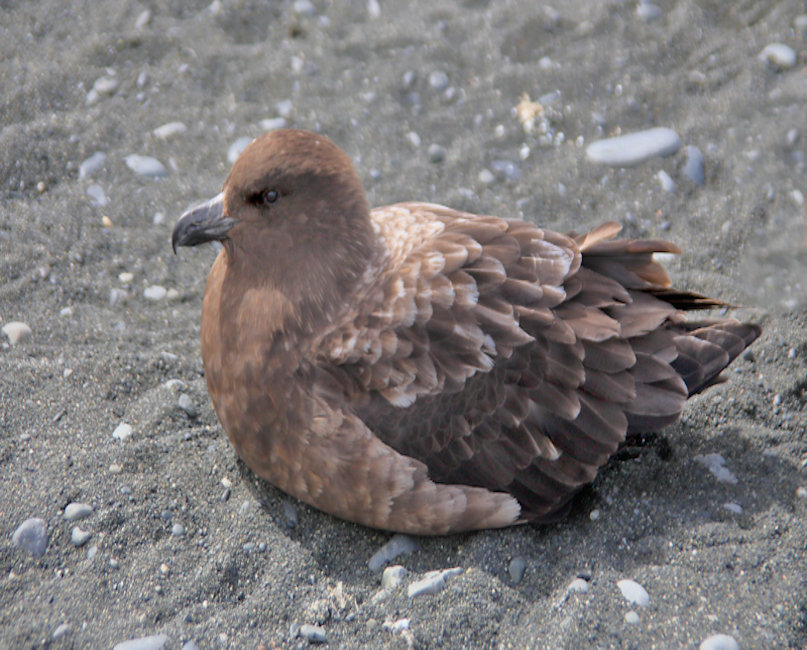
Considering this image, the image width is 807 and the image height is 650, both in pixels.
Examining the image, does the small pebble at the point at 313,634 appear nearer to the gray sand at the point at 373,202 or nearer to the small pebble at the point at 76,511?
the gray sand at the point at 373,202

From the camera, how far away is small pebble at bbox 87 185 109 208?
14.7 feet

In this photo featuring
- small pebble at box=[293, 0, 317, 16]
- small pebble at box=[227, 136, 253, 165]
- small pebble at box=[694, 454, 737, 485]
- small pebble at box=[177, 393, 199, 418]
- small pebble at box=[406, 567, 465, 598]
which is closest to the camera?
small pebble at box=[406, 567, 465, 598]

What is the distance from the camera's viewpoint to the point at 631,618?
9.36ft

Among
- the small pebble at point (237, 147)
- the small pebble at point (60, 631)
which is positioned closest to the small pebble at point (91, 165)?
the small pebble at point (237, 147)

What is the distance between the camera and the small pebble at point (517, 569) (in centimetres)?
306

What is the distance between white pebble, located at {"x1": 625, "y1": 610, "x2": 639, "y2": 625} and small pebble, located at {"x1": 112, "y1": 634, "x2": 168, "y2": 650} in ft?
4.91

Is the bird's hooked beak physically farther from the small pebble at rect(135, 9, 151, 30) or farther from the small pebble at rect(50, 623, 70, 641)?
the small pebble at rect(135, 9, 151, 30)

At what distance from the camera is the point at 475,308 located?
3.16 meters

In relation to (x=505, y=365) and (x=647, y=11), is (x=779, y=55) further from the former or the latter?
(x=505, y=365)

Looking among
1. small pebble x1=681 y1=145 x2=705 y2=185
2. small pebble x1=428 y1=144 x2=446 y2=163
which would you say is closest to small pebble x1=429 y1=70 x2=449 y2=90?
small pebble x1=428 y1=144 x2=446 y2=163

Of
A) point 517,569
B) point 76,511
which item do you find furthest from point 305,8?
point 517,569

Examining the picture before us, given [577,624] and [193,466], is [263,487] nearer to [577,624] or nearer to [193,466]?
[193,466]

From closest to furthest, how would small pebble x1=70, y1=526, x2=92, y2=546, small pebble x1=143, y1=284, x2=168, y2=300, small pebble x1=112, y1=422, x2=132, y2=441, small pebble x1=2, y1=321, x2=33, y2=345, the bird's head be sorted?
small pebble x1=70, y1=526, x2=92, y2=546 < the bird's head < small pebble x1=112, y1=422, x2=132, y2=441 < small pebble x1=2, y1=321, x2=33, y2=345 < small pebble x1=143, y1=284, x2=168, y2=300

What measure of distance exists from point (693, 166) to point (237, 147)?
8.07 ft
